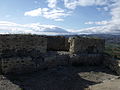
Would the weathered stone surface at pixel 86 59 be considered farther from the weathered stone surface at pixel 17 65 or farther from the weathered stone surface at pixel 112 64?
the weathered stone surface at pixel 17 65

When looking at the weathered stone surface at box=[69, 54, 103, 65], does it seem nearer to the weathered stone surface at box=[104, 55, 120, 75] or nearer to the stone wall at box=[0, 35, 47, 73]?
the weathered stone surface at box=[104, 55, 120, 75]

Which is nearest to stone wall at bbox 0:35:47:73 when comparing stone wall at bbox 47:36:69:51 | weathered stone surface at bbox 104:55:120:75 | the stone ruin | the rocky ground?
the stone ruin

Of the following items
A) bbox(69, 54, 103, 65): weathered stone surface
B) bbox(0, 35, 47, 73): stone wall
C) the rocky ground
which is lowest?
the rocky ground

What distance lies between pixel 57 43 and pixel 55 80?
572cm

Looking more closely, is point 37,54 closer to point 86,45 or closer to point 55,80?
point 55,80

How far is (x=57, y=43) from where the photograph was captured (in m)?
13.3

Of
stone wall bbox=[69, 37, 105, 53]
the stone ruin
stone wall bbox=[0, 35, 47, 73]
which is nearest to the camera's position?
stone wall bbox=[0, 35, 47, 73]

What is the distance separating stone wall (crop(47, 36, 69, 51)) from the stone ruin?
1.65m

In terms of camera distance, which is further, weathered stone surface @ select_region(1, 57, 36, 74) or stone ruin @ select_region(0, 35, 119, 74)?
stone ruin @ select_region(0, 35, 119, 74)

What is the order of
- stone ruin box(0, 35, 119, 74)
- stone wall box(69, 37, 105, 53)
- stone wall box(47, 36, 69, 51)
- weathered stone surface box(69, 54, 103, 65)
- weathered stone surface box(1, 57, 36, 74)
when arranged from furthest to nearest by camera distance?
stone wall box(47, 36, 69, 51) < stone wall box(69, 37, 105, 53) < weathered stone surface box(69, 54, 103, 65) < stone ruin box(0, 35, 119, 74) < weathered stone surface box(1, 57, 36, 74)

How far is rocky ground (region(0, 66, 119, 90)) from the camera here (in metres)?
6.93

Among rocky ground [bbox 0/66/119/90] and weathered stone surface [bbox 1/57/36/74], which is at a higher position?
weathered stone surface [bbox 1/57/36/74]

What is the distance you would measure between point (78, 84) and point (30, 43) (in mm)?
3860

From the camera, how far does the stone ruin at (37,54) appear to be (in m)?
8.62
